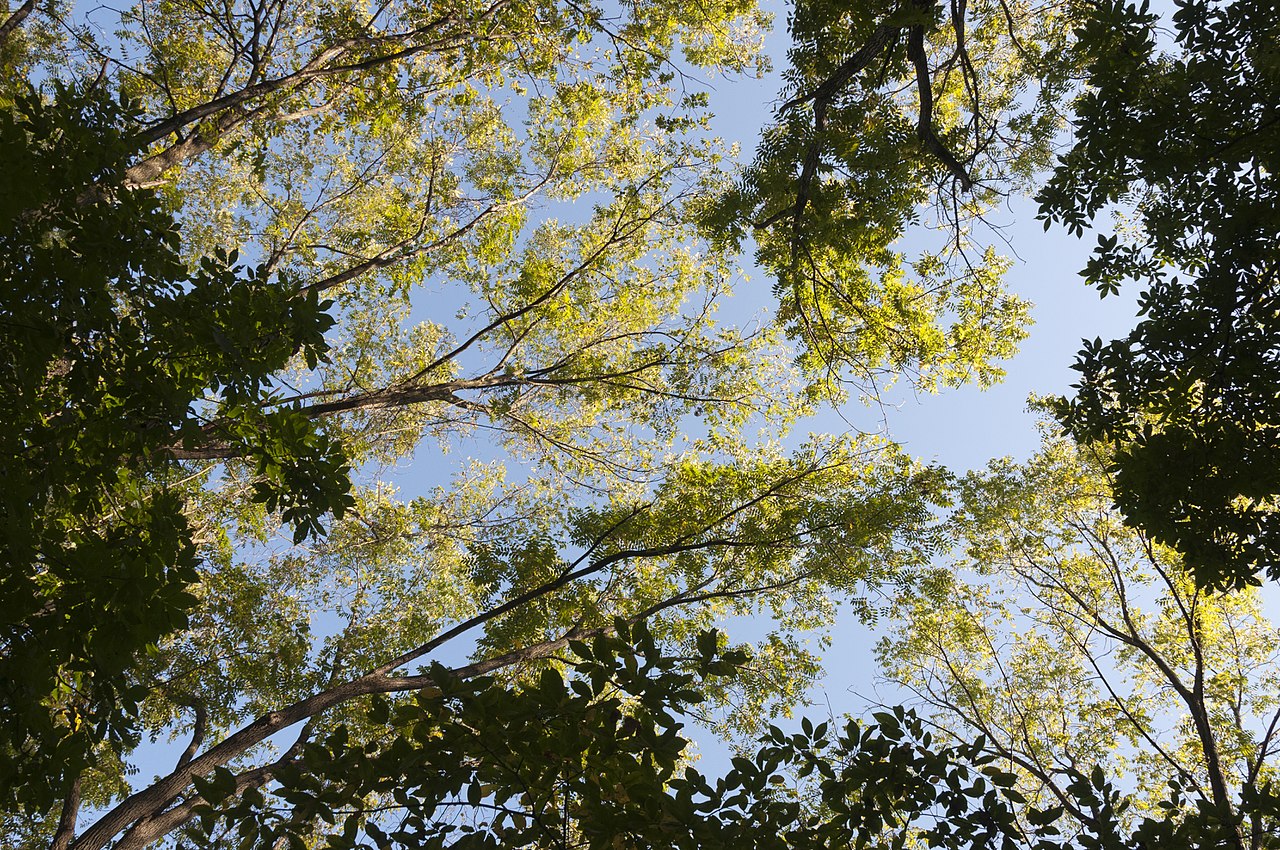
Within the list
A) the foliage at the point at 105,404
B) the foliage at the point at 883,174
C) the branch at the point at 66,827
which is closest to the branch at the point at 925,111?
the foliage at the point at 883,174

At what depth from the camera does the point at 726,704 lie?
934cm

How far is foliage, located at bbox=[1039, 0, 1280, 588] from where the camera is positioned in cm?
363

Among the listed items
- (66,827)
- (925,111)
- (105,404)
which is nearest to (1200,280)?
(925,111)

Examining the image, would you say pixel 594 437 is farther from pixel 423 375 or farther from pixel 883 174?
pixel 883 174

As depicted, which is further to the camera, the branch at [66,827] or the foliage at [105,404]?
the branch at [66,827]

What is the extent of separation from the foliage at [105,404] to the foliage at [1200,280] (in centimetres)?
423

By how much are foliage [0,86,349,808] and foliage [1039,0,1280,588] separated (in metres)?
4.23

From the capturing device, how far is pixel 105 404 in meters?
3.38

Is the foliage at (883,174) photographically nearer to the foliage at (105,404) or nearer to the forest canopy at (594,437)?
the forest canopy at (594,437)

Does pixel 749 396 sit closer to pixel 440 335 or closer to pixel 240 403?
pixel 440 335

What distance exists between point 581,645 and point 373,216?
10.8 m

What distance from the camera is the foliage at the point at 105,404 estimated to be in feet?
7.50

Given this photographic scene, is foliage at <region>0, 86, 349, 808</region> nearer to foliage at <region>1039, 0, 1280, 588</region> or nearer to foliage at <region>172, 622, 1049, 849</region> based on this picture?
foliage at <region>172, 622, 1049, 849</region>

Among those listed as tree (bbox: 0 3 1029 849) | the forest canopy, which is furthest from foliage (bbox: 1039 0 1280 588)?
tree (bbox: 0 3 1029 849)
